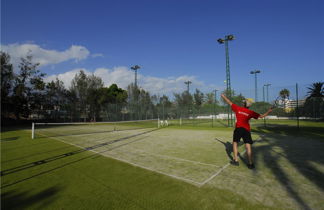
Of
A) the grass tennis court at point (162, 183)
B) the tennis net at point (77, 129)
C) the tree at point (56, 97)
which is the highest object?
the tree at point (56, 97)

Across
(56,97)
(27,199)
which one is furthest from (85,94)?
(27,199)

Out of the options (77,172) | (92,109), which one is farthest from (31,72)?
(77,172)

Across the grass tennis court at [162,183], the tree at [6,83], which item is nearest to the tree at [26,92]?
the tree at [6,83]

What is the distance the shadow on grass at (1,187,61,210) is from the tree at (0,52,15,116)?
114 feet

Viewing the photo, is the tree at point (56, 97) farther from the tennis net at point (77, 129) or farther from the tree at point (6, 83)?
the tennis net at point (77, 129)

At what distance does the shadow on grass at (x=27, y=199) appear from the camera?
2.82 metres

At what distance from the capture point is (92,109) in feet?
124

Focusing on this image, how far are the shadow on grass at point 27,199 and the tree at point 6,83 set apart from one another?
34719mm

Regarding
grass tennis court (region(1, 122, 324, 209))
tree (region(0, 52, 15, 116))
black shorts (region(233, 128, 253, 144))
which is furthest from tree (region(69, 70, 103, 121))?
black shorts (region(233, 128, 253, 144))

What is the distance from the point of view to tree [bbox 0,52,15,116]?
28.2 m

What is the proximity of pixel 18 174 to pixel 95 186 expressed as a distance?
2428 millimetres

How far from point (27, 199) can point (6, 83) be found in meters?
37.2

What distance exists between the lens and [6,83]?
29406 millimetres

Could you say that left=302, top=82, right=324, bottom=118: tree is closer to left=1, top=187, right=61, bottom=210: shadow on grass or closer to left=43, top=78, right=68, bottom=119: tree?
left=1, top=187, right=61, bottom=210: shadow on grass
